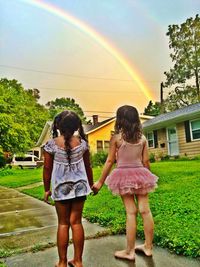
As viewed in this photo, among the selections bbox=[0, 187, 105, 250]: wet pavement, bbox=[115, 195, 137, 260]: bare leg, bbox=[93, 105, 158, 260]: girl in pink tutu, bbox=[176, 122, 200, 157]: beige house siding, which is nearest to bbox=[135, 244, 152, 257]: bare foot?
bbox=[93, 105, 158, 260]: girl in pink tutu

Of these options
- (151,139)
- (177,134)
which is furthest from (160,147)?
(177,134)

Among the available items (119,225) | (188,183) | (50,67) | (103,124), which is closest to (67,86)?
(50,67)

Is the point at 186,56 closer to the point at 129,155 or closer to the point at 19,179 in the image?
the point at 19,179

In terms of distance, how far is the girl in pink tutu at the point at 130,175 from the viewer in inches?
123

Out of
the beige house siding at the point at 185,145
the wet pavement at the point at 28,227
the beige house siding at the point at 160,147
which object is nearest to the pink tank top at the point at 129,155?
the wet pavement at the point at 28,227

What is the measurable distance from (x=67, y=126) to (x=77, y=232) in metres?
1.04

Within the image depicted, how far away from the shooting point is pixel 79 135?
10.3 feet

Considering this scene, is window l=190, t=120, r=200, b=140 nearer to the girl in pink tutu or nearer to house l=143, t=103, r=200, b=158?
house l=143, t=103, r=200, b=158

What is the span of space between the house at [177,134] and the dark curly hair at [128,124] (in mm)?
14378

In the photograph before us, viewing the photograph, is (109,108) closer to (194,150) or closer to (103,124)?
(103,124)

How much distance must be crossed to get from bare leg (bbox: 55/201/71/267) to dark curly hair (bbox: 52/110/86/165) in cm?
46

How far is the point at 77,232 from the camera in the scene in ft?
9.60

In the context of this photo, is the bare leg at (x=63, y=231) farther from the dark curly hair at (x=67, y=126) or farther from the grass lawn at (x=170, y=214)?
the grass lawn at (x=170, y=214)

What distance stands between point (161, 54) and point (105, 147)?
12.4 meters
